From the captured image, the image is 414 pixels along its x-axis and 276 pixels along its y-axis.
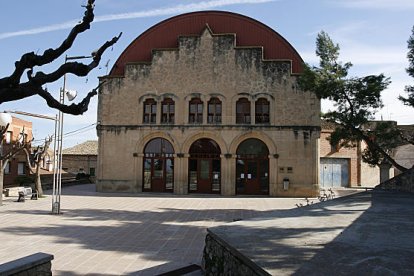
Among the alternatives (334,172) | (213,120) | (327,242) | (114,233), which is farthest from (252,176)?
(327,242)

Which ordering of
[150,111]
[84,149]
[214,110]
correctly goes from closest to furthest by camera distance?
[214,110] → [150,111] → [84,149]

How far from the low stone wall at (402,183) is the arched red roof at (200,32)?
1167cm

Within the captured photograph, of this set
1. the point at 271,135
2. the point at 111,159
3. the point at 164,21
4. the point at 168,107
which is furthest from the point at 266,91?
the point at 111,159

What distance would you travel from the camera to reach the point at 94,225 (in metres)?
13.0

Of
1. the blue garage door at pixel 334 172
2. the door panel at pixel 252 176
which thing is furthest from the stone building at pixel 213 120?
the blue garage door at pixel 334 172

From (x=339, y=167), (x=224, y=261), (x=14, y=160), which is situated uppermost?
(x=14, y=160)

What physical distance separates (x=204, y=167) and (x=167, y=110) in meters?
4.94

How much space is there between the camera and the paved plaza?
8188mm

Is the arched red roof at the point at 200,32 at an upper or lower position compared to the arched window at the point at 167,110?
upper

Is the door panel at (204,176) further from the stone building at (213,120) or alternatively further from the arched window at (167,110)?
the arched window at (167,110)

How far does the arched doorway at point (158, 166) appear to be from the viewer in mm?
26078

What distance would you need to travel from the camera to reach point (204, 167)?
84.7 ft

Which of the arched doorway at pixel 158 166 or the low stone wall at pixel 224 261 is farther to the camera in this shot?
the arched doorway at pixel 158 166

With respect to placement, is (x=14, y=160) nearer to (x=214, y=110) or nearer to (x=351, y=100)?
(x=214, y=110)
